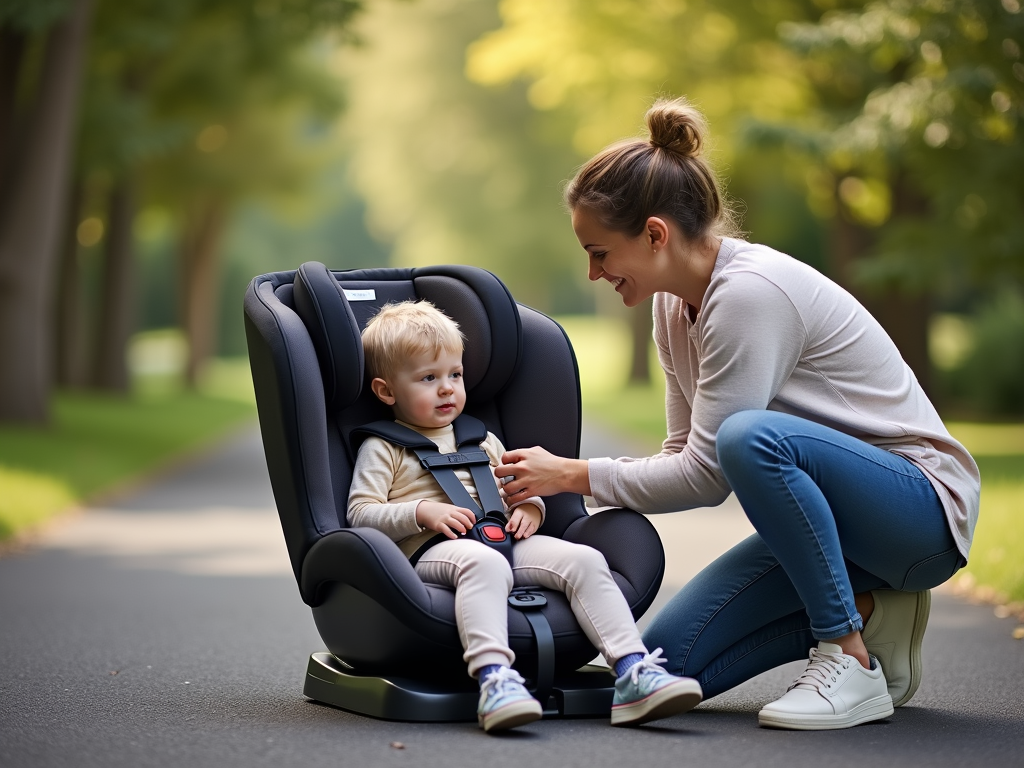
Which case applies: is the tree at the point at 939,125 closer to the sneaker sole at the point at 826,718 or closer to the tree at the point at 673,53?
the tree at the point at 673,53

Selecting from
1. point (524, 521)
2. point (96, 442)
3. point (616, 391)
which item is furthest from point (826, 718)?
point (616, 391)

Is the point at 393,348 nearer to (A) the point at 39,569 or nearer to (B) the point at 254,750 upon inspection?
(B) the point at 254,750

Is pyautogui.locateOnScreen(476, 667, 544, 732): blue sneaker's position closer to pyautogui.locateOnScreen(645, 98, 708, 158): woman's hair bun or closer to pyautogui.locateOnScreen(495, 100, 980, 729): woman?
pyautogui.locateOnScreen(495, 100, 980, 729): woman

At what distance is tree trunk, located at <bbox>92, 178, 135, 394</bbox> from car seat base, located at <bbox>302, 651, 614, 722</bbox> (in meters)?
19.0

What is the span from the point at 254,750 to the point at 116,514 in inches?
297

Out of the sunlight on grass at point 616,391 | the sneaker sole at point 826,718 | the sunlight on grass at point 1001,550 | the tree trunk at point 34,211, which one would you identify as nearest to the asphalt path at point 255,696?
the sneaker sole at point 826,718

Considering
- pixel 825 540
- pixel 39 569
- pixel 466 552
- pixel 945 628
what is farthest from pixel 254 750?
pixel 39 569

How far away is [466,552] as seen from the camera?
418cm

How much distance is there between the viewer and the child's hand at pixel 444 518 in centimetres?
430

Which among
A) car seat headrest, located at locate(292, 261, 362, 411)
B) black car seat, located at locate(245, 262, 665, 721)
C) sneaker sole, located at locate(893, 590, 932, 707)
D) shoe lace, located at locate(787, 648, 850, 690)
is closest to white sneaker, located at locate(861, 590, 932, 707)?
sneaker sole, located at locate(893, 590, 932, 707)

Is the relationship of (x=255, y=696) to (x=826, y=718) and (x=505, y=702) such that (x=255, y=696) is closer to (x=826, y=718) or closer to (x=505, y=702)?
(x=505, y=702)

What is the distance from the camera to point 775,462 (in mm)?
4012

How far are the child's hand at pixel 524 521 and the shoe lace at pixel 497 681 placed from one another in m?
0.61

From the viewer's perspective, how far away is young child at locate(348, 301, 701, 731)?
399cm
